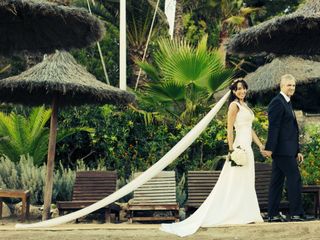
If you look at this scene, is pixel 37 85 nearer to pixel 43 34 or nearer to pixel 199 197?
pixel 199 197

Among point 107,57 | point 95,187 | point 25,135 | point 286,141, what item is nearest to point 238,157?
point 286,141

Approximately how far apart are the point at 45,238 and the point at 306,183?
5.48 metres

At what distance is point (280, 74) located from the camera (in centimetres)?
1648

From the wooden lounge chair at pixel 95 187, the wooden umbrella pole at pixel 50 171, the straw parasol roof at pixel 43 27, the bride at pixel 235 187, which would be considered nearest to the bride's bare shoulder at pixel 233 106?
the bride at pixel 235 187

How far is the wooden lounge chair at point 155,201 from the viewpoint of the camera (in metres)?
10.8

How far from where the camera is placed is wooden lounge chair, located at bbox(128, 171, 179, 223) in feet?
35.4

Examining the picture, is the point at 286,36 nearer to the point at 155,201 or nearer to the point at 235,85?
the point at 235,85

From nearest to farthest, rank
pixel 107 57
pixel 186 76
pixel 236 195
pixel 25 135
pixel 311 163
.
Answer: pixel 236 195
pixel 311 163
pixel 186 76
pixel 25 135
pixel 107 57

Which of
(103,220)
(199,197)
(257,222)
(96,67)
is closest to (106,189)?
(103,220)

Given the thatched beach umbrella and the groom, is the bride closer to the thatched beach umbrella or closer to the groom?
the groom

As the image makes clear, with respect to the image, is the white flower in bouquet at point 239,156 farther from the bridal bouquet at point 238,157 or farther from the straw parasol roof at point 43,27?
the straw parasol roof at point 43,27

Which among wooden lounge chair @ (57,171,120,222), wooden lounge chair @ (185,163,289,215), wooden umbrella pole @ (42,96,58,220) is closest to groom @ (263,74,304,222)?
wooden lounge chair @ (185,163,289,215)

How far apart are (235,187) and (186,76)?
196 inches

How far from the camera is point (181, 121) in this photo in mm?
14680
